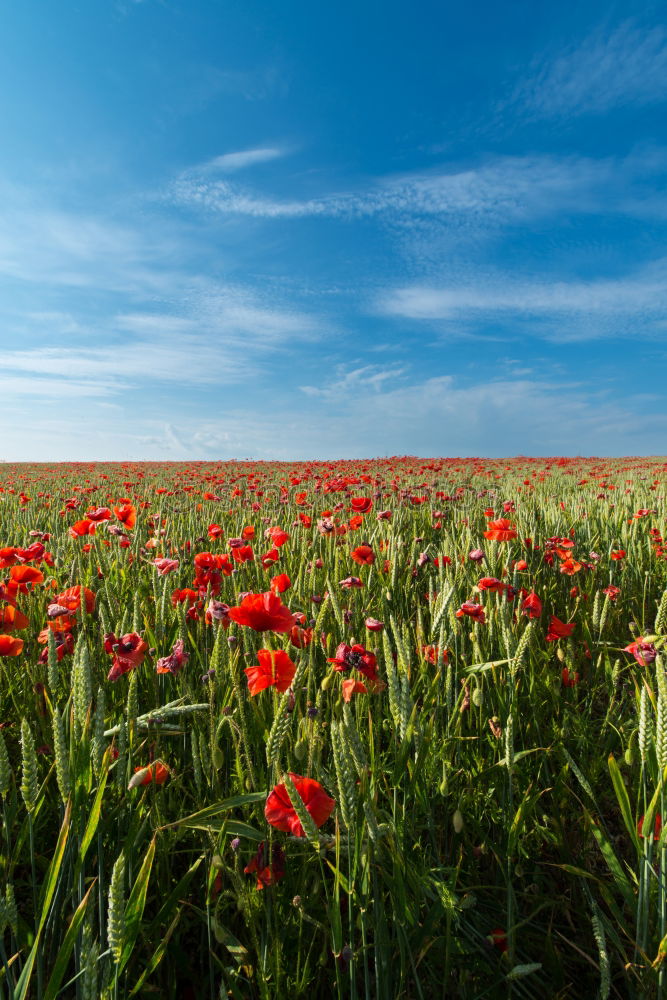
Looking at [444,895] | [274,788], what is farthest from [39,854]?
[444,895]

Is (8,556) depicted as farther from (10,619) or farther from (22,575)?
(10,619)

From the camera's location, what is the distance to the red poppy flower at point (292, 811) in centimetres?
98

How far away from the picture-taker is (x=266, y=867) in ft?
3.36

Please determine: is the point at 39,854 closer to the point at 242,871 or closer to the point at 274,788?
the point at 242,871

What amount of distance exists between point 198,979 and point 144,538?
3248 millimetres

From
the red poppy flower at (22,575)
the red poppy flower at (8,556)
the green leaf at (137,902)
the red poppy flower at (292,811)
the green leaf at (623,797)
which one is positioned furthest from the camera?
the red poppy flower at (8,556)

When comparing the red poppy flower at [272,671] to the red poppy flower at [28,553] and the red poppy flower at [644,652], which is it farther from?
the red poppy flower at [28,553]

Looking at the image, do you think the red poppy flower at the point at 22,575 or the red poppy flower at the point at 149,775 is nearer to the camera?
the red poppy flower at the point at 149,775

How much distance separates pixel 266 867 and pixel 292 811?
127 mm

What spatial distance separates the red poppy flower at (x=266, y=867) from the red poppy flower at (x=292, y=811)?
0.09 meters

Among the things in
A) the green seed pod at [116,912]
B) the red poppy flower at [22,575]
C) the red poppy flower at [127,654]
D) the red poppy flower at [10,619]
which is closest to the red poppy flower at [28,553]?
the red poppy flower at [22,575]

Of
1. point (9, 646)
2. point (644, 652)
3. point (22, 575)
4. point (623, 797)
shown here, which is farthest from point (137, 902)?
point (22, 575)

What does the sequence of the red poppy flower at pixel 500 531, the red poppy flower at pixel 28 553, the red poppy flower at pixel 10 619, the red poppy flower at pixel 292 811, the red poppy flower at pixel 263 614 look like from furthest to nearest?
the red poppy flower at pixel 500 531 < the red poppy flower at pixel 28 553 < the red poppy flower at pixel 10 619 < the red poppy flower at pixel 263 614 < the red poppy flower at pixel 292 811

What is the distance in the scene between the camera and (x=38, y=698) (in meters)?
1.82
